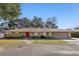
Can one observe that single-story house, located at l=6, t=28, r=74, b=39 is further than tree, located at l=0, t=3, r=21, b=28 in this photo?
Yes

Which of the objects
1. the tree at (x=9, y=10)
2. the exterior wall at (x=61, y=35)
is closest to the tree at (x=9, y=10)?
the tree at (x=9, y=10)

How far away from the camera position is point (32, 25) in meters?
Result: 22.0

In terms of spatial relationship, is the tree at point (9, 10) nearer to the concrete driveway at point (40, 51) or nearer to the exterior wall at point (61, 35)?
the concrete driveway at point (40, 51)

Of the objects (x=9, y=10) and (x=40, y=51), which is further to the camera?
(x=9, y=10)

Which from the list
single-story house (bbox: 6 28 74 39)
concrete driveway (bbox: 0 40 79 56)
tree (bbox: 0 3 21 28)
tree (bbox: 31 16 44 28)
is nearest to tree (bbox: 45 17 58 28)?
tree (bbox: 31 16 44 28)

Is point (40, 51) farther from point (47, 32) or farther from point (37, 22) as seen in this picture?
point (37, 22)

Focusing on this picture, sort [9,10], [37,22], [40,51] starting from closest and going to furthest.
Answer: [40,51] → [9,10] → [37,22]

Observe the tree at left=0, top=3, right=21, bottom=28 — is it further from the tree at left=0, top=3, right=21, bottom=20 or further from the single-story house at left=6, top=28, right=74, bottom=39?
the single-story house at left=6, top=28, right=74, bottom=39

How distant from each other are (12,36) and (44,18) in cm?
406

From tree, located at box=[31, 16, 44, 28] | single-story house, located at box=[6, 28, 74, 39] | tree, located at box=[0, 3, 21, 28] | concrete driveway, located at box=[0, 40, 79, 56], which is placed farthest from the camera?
tree, located at box=[31, 16, 44, 28]

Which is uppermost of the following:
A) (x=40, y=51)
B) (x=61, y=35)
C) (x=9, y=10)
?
(x=9, y=10)

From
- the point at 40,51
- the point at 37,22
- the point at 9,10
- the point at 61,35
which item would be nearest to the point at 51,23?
the point at 37,22

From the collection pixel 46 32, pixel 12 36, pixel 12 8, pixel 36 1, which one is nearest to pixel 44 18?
pixel 46 32

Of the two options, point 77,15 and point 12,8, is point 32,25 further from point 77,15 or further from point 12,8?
point 12,8
